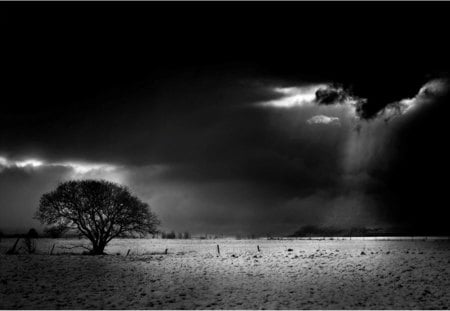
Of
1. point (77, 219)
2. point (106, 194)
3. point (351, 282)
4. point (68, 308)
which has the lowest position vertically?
point (68, 308)

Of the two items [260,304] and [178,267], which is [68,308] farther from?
[178,267]

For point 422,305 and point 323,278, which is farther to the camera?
point 323,278

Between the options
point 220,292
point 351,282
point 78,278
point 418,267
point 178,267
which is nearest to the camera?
point 220,292

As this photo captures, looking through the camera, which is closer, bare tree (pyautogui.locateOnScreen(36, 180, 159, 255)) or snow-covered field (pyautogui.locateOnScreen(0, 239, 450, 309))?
snow-covered field (pyautogui.locateOnScreen(0, 239, 450, 309))

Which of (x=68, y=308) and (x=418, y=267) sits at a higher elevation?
(x=418, y=267)

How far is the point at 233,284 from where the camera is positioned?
20.3 m

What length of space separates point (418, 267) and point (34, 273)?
24401 mm

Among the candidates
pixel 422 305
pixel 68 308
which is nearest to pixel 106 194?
pixel 68 308

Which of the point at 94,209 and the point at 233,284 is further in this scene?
the point at 94,209

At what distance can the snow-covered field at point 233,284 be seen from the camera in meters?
16.5

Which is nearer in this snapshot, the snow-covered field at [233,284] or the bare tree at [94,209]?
the snow-covered field at [233,284]

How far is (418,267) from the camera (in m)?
24.2

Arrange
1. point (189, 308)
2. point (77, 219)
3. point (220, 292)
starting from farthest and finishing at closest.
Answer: point (77, 219), point (220, 292), point (189, 308)

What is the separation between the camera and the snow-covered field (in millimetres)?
16500
